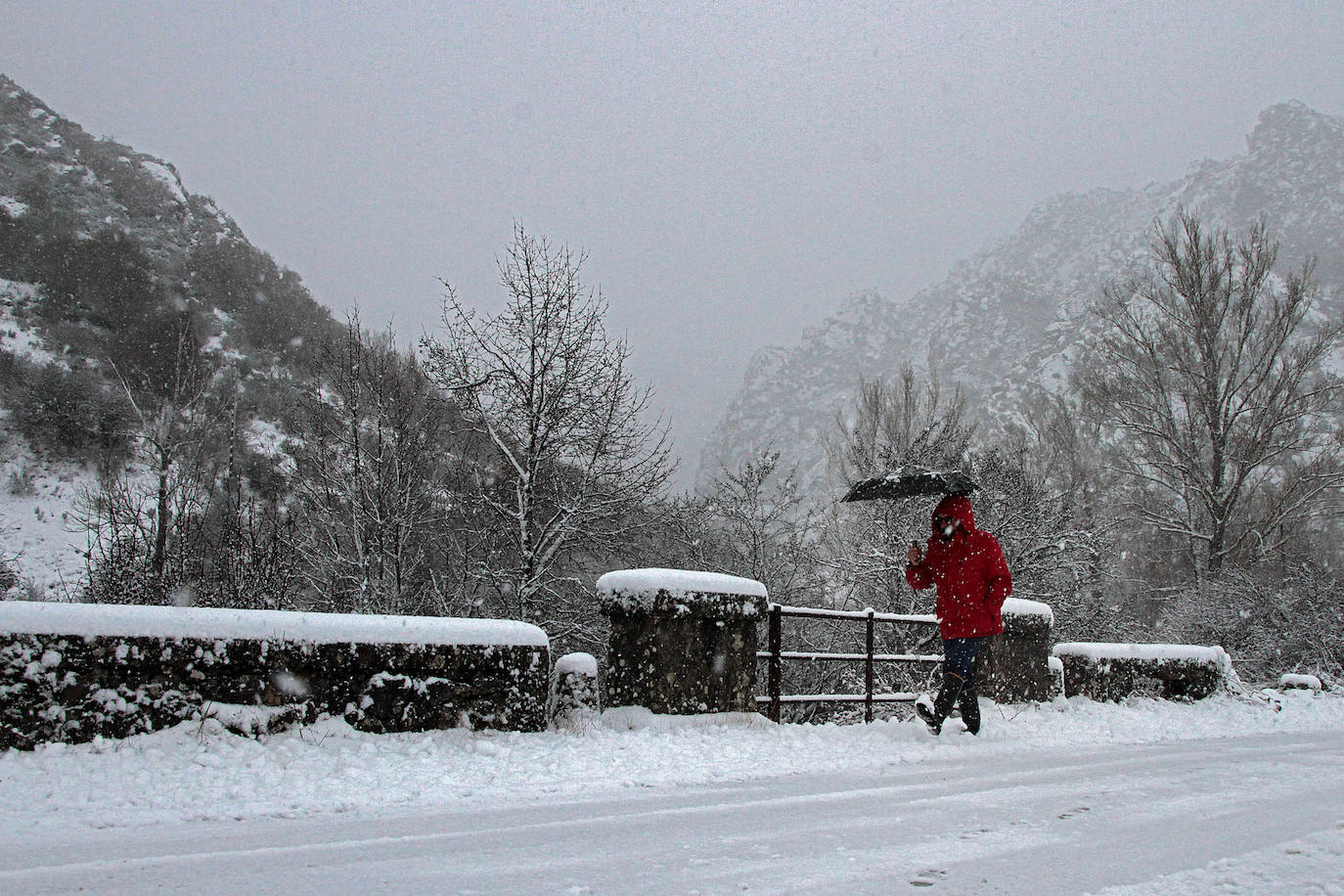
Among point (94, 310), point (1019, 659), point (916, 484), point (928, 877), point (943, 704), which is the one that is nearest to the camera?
point (928, 877)

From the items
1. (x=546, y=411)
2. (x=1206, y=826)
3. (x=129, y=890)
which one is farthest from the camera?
(x=546, y=411)

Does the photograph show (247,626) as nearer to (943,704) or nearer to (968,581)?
(943,704)

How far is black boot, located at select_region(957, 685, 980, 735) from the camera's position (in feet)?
20.6

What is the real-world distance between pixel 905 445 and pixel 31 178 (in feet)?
124

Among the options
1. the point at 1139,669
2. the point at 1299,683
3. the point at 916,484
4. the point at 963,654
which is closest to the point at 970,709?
the point at 963,654

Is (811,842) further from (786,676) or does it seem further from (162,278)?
(162,278)

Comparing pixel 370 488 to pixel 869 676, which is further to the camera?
pixel 370 488

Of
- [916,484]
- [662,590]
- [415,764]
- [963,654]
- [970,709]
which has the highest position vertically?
[916,484]

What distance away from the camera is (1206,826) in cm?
344

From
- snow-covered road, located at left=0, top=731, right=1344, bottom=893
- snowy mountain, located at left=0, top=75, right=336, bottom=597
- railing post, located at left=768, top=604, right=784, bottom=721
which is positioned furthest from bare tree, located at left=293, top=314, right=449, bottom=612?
snow-covered road, located at left=0, top=731, right=1344, bottom=893

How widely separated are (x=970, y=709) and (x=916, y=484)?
1.83m

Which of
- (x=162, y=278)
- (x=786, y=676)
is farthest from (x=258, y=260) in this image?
(x=786, y=676)

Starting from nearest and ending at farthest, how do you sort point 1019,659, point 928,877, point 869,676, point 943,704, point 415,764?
1. point 928,877
2. point 415,764
3. point 943,704
4. point 869,676
5. point 1019,659

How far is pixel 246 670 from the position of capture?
4379mm
